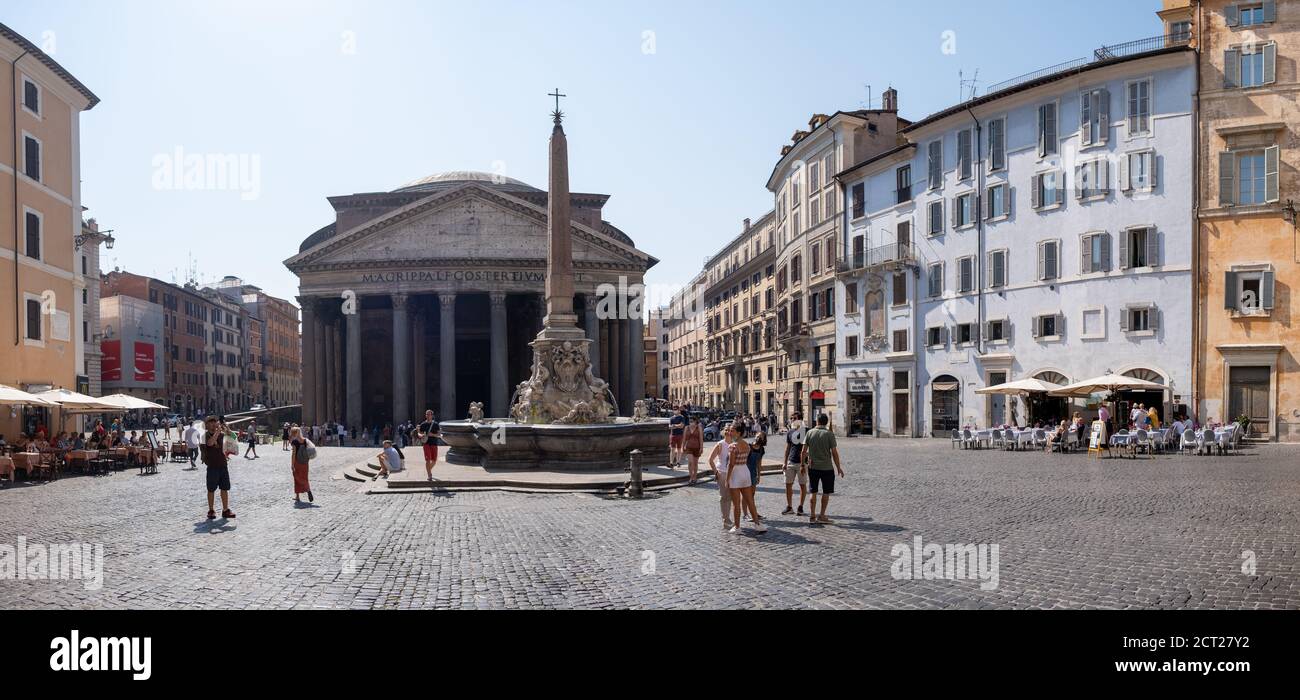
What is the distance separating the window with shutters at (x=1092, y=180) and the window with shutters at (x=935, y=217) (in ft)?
20.0

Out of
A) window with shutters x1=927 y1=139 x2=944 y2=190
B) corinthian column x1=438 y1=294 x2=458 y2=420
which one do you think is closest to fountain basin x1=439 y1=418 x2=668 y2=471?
window with shutters x1=927 y1=139 x2=944 y2=190

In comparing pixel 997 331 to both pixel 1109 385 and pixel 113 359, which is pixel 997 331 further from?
pixel 113 359

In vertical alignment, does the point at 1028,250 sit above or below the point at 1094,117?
below

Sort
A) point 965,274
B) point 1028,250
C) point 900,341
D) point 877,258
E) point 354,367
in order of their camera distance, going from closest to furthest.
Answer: point 1028,250 → point 965,274 → point 900,341 → point 877,258 → point 354,367

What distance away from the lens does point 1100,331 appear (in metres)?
29.7

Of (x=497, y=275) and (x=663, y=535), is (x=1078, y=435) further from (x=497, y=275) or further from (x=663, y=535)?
(x=497, y=275)

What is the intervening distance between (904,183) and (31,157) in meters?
33.7

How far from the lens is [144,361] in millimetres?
65312

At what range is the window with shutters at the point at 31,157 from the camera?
2703 centimetres

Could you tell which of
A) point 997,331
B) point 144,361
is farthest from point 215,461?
point 144,361

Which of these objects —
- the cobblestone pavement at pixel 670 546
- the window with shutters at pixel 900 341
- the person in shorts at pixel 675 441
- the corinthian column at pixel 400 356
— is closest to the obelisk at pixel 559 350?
the person in shorts at pixel 675 441

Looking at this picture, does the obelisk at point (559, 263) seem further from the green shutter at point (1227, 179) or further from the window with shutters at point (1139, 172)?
the green shutter at point (1227, 179)
